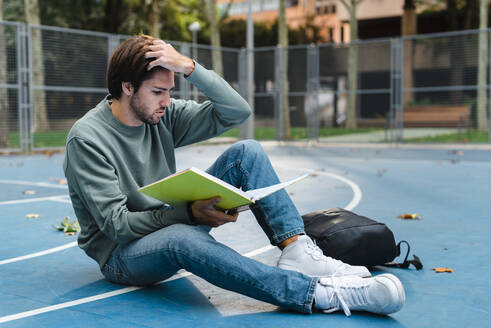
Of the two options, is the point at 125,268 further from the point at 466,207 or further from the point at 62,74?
the point at 62,74

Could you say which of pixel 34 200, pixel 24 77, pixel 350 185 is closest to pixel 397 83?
pixel 350 185

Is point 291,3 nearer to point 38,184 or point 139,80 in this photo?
point 38,184

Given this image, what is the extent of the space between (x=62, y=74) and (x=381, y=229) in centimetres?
1315

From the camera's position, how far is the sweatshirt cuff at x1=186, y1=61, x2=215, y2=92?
131 inches

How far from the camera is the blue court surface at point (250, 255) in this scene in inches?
119

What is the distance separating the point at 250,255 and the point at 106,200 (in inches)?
65.2

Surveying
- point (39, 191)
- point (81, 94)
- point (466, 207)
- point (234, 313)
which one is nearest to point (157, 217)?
point (234, 313)

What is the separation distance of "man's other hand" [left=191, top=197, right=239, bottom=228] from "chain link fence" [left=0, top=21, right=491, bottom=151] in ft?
39.4

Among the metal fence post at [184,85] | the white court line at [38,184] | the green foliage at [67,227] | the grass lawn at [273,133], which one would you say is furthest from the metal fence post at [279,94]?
the green foliage at [67,227]

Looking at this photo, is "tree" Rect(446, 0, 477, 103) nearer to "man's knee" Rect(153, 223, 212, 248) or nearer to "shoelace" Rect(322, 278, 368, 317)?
"shoelace" Rect(322, 278, 368, 317)

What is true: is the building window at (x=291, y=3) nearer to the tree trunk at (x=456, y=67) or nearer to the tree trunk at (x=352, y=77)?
the tree trunk at (x=352, y=77)

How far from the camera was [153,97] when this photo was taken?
3.21 m

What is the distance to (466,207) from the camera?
6.58 meters

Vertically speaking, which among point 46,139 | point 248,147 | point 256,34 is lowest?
point 46,139
